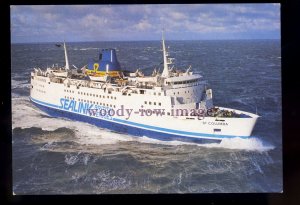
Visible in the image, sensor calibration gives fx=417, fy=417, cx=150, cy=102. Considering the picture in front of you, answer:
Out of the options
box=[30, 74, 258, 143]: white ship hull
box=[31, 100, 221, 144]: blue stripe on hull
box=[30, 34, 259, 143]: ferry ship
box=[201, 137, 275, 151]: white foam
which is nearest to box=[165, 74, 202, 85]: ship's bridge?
box=[30, 34, 259, 143]: ferry ship

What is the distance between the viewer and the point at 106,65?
11.3ft

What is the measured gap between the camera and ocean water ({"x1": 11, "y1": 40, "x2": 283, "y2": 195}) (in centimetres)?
339

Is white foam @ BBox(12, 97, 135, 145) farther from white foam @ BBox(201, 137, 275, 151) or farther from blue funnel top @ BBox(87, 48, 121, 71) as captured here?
white foam @ BBox(201, 137, 275, 151)

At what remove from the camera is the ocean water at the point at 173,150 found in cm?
339

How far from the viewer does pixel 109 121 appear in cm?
345

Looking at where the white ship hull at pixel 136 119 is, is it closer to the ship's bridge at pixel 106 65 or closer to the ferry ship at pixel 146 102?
the ferry ship at pixel 146 102

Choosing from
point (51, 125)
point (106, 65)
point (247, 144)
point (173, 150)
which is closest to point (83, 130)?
point (51, 125)

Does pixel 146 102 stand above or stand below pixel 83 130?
above

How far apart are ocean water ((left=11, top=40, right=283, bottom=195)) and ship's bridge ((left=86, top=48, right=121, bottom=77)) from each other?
0.15 ft

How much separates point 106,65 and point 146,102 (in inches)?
17.9

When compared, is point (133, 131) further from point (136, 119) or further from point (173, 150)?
point (173, 150)
